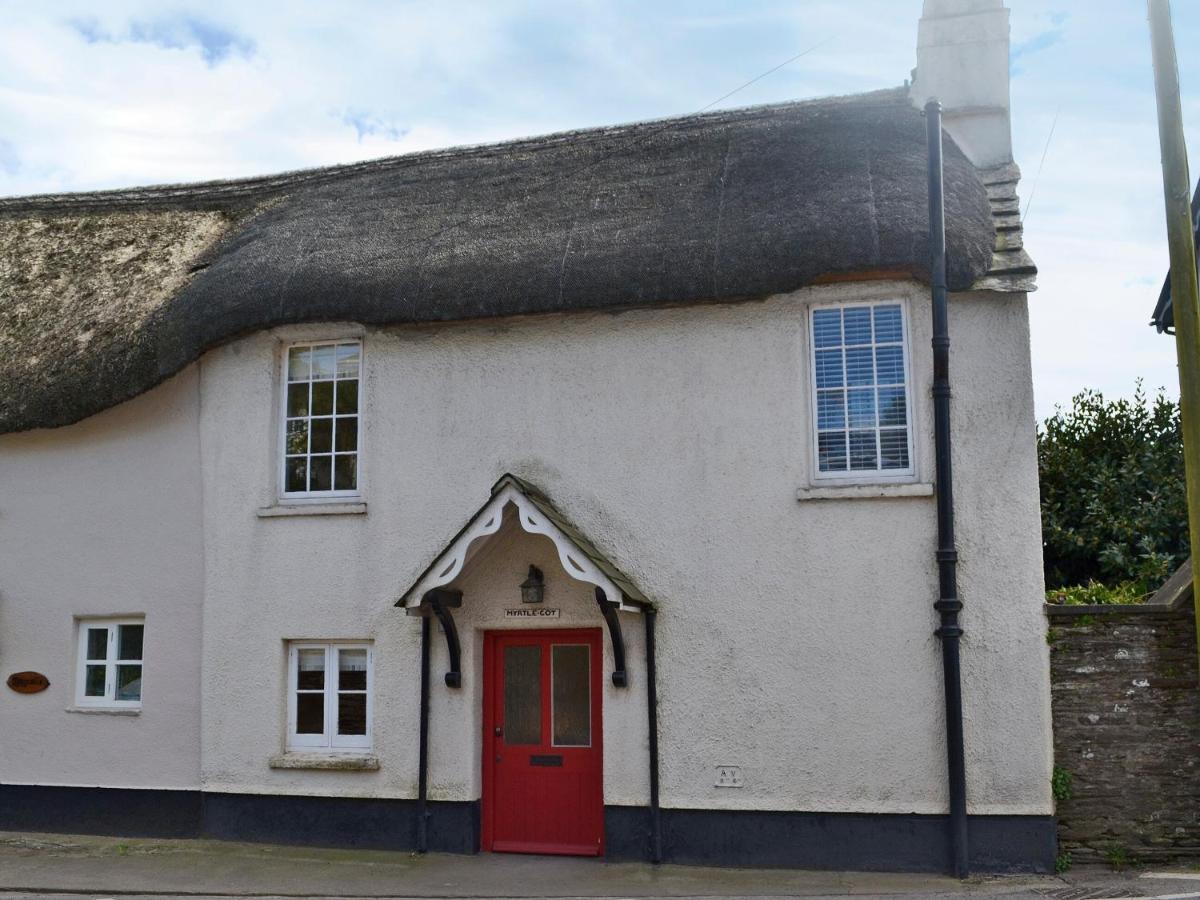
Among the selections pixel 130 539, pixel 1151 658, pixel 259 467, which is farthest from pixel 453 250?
pixel 1151 658

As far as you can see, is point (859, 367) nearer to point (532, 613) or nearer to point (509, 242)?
point (509, 242)

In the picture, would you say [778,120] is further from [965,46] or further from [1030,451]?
[1030,451]

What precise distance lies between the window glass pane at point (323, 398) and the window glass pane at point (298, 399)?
0.09 meters

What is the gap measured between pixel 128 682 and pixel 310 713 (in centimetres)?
213

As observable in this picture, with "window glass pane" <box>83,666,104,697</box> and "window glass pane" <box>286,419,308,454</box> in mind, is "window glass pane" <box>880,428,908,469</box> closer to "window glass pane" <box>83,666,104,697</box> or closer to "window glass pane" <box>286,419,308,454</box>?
"window glass pane" <box>286,419,308,454</box>

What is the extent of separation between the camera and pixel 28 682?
12.2 metres

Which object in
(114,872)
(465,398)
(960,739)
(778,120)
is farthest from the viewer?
(778,120)

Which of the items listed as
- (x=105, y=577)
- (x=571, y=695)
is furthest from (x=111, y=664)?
(x=571, y=695)

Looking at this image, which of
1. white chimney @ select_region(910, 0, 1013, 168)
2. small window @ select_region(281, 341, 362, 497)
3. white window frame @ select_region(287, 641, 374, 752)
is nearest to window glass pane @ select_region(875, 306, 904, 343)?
white chimney @ select_region(910, 0, 1013, 168)

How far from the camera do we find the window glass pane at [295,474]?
11672mm

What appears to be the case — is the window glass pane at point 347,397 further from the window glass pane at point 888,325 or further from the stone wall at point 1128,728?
the stone wall at point 1128,728

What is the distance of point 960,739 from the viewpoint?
9.41 metres

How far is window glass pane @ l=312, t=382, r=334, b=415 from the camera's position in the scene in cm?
1166

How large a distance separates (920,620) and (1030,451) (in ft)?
5.27
